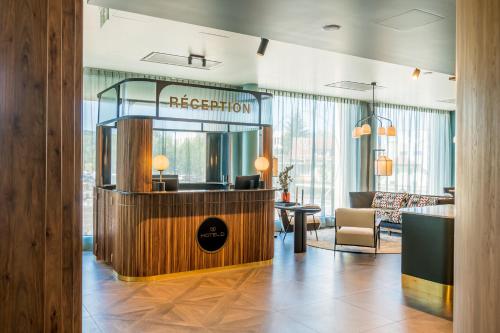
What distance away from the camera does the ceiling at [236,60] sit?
5457 millimetres

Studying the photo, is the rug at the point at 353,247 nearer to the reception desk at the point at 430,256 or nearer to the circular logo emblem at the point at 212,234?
the reception desk at the point at 430,256

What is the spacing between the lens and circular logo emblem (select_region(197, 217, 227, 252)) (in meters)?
6.34

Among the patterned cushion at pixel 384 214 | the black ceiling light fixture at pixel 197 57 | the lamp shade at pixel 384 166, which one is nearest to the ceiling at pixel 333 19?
the black ceiling light fixture at pixel 197 57

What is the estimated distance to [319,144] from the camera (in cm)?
1099

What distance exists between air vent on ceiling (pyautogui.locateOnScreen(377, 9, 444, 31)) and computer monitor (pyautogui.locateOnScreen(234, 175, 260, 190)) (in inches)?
134

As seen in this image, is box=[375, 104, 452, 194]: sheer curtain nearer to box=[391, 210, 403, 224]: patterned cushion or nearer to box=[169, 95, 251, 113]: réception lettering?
box=[391, 210, 403, 224]: patterned cushion

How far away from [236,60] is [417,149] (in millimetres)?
8049

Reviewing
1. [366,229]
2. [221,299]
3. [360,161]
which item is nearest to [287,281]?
[221,299]

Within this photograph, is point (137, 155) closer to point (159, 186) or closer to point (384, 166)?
point (159, 186)

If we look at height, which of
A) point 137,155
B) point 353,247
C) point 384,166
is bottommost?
point 353,247

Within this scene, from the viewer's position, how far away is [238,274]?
6.30 meters

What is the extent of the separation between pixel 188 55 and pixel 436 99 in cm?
739

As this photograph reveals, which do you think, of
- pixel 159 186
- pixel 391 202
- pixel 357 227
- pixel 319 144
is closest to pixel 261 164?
pixel 159 186

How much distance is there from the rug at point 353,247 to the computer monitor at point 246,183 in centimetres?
234
